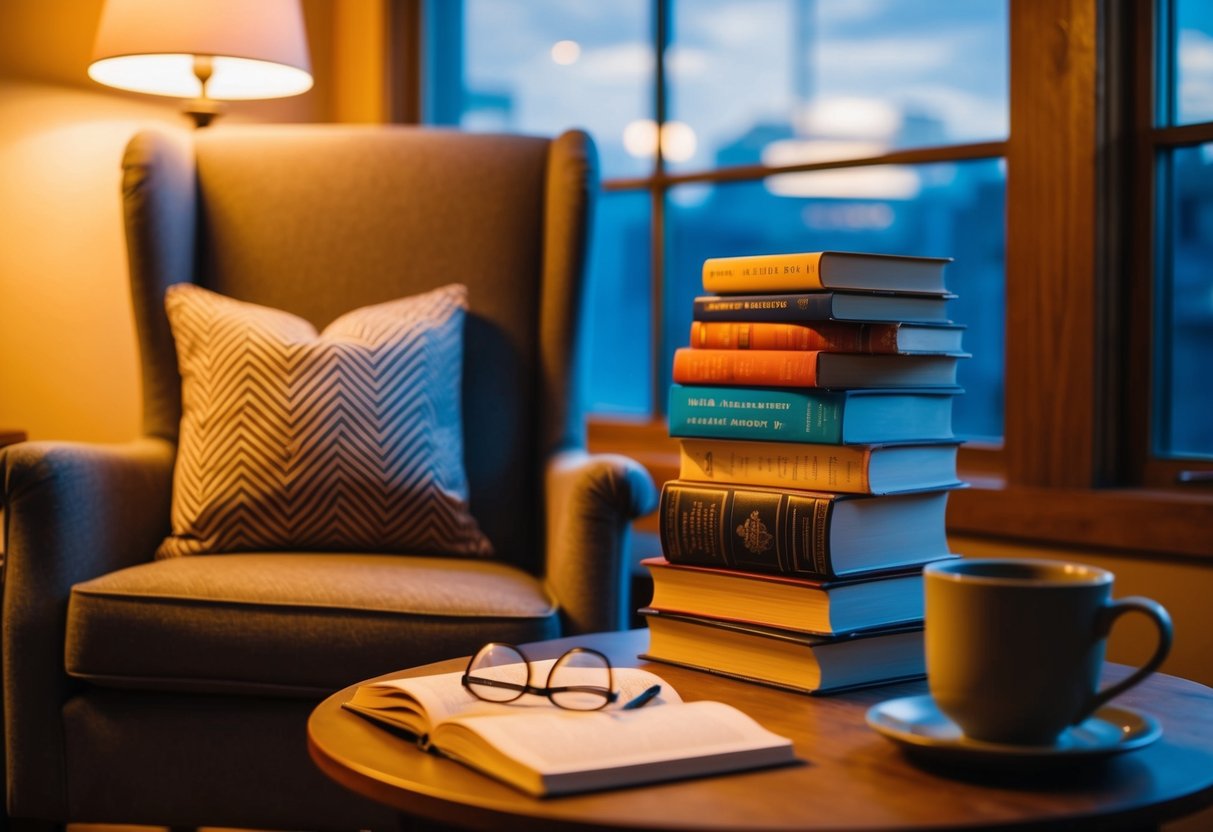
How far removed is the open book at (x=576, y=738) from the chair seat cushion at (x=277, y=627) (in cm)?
69

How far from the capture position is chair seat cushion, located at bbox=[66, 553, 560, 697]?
1593 millimetres

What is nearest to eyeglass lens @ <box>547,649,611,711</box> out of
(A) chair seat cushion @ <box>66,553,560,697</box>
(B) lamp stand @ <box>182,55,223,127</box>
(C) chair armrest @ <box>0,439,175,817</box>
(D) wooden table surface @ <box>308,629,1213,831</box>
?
(D) wooden table surface @ <box>308,629,1213,831</box>

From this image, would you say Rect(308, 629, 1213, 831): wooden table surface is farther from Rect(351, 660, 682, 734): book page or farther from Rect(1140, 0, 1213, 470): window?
Rect(1140, 0, 1213, 470): window

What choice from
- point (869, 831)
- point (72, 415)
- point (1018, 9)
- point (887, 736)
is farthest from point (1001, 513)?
point (72, 415)

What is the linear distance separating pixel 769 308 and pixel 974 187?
1252mm

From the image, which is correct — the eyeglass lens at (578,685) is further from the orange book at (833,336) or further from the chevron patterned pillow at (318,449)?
the chevron patterned pillow at (318,449)

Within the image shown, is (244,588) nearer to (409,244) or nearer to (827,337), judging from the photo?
(409,244)

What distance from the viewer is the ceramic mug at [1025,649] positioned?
756mm

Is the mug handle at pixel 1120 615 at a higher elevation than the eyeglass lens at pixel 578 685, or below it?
higher

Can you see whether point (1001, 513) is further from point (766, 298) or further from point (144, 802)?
point (144, 802)

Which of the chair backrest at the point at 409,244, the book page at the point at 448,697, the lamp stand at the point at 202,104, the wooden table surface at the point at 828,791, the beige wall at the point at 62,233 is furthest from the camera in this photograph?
the beige wall at the point at 62,233

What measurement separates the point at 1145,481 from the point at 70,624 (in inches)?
59.1

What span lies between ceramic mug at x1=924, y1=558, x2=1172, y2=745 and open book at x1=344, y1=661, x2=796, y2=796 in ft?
0.38

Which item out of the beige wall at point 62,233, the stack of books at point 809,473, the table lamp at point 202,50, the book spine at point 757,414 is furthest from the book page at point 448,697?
the beige wall at point 62,233
